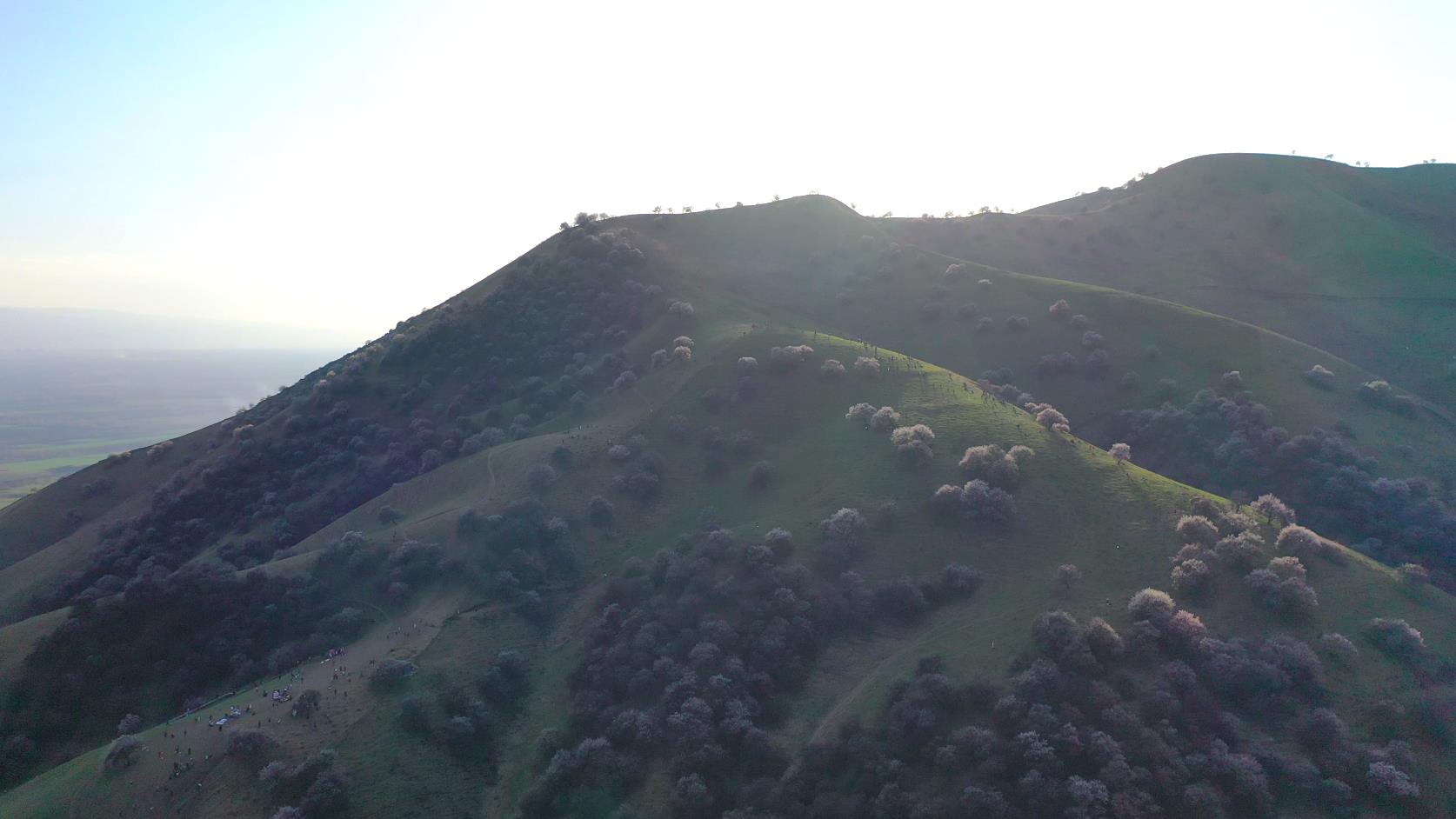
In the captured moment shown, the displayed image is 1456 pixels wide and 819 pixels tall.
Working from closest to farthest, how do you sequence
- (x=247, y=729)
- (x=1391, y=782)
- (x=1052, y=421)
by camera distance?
(x=1391, y=782) → (x=247, y=729) → (x=1052, y=421)

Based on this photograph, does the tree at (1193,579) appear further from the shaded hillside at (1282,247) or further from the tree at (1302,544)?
the shaded hillside at (1282,247)

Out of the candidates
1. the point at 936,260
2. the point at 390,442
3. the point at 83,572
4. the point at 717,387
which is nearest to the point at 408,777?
the point at 717,387

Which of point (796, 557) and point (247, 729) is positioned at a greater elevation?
point (796, 557)

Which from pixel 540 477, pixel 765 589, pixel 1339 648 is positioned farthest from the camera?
pixel 540 477

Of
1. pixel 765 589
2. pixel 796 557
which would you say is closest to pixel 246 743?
pixel 765 589

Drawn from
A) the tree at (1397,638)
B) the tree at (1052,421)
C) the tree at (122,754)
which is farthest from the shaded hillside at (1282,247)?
the tree at (122,754)

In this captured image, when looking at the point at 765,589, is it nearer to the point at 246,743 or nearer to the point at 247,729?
the point at 246,743

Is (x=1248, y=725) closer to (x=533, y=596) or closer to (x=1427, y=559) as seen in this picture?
Answer: (x=1427, y=559)

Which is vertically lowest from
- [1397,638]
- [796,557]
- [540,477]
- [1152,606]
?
[1397,638]
